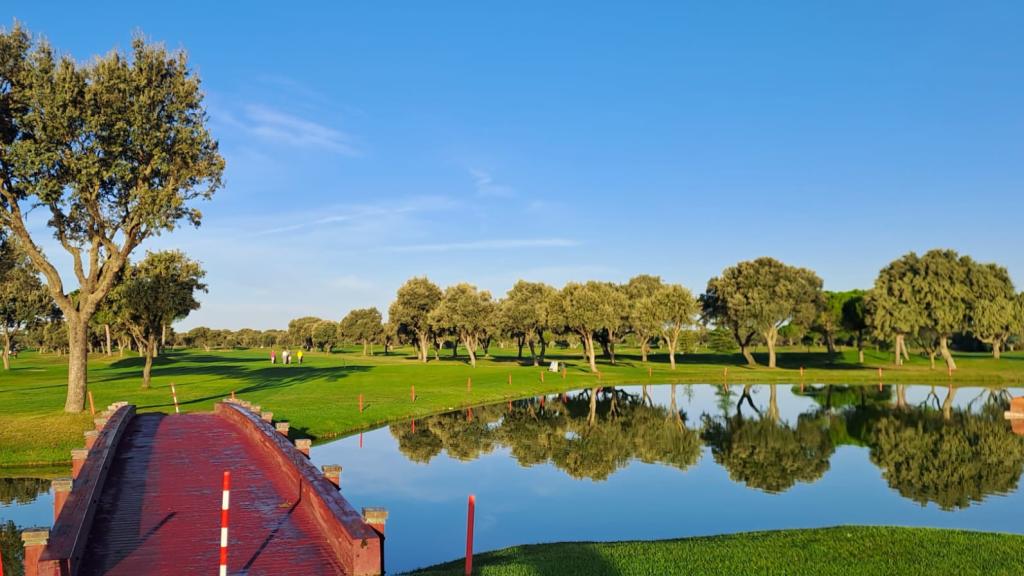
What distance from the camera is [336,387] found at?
55844 mm

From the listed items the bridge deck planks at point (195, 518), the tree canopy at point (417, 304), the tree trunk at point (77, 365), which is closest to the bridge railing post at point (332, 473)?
the bridge deck planks at point (195, 518)

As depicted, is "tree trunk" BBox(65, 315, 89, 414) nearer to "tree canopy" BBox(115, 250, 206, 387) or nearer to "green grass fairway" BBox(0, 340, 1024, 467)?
"green grass fairway" BBox(0, 340, 1024, 467)

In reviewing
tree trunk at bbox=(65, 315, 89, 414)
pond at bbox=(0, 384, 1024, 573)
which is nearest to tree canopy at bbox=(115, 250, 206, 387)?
tree trunk at bbox=(65, 315, 89, 414)

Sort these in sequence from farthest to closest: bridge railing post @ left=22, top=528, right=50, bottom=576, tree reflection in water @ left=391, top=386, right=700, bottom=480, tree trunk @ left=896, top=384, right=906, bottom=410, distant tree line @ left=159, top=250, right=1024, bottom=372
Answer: distant tree line @ left=159, top=250, right=1024, bottom=372
tree trunk @ left=896, top=384, right=906, bottom=410
tree reflection in water @ left=391, top=386, right=700, bottom=480
bridge railing post @ left=22, top=528, right=50, bottom=576

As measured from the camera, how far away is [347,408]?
143 feet

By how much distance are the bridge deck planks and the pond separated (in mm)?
3597

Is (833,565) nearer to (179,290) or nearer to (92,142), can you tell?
(92,142)

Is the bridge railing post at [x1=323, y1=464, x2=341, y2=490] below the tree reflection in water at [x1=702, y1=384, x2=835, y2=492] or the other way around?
the other way around

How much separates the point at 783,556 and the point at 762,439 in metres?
23.3

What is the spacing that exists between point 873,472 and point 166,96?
37142mm

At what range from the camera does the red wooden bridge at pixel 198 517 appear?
1218cm

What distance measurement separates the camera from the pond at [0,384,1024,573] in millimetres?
21500

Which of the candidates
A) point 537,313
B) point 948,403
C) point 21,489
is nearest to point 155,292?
point 21,489

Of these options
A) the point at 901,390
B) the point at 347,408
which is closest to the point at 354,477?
the point at 347,408
